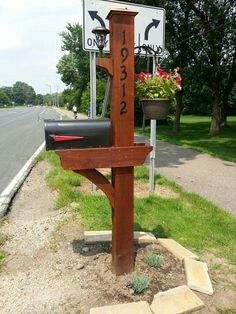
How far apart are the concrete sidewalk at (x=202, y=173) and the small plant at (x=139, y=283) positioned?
9.94 feet

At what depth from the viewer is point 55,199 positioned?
6547mm

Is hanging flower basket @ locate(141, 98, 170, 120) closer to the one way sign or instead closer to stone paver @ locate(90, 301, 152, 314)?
stone paver @ locate(90, 301, 152, 314)

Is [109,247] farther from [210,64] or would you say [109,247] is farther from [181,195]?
[210,64]

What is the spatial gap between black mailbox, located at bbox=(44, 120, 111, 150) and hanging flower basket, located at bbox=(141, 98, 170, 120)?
52cm

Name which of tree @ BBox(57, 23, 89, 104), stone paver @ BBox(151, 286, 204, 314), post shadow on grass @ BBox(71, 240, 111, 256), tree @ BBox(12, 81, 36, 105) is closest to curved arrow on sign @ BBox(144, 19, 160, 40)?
post shadow on grass @ BBox(71, 240, 111, 256)

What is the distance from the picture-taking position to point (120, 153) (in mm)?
3492

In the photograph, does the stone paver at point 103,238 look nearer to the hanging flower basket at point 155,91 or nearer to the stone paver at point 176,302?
the stone paver at point 176,302

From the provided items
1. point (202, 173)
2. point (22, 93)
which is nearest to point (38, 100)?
point (22, 93)

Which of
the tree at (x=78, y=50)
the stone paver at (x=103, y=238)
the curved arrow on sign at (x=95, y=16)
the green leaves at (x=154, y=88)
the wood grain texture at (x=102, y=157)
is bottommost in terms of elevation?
the stone paver at (x=103, y=238)

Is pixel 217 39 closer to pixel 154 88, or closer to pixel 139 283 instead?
pixel 154 88

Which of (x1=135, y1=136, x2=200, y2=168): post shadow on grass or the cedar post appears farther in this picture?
(x1=135, y1=136, x2=200, y2=168): post shadow on grass

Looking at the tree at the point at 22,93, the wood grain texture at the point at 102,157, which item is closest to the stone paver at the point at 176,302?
the wood grain texture at the point at 102,157

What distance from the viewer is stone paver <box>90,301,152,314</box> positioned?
298 cm

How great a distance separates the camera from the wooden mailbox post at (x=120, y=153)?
11.1 ft
